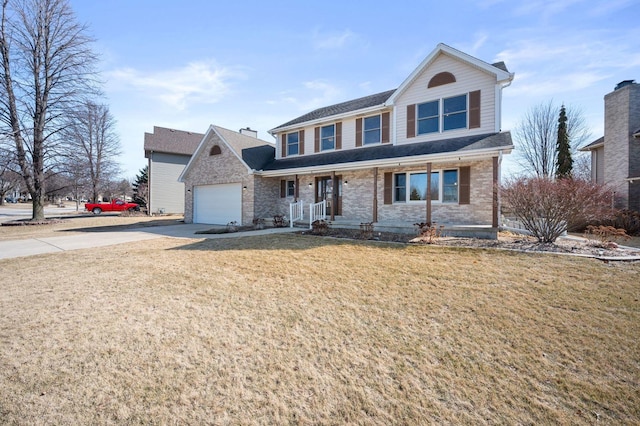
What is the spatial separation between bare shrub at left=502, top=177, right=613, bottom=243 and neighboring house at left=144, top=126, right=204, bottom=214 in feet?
95.5

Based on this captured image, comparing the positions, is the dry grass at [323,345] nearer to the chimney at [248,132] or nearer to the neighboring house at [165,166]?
the chimney at [248,132]

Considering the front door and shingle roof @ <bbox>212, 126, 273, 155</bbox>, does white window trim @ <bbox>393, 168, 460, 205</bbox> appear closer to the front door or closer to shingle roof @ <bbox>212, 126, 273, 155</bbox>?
the front door

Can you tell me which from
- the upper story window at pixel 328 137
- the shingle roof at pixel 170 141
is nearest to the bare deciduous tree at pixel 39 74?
the shingle roof at pixel 170 141

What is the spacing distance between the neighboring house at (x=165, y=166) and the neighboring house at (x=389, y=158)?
448 inches

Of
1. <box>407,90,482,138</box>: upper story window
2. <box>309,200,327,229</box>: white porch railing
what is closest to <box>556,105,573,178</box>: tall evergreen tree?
<box>407,90,482,138</box>: upper story window

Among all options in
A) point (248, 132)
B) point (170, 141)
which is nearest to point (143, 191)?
point (170, 141)

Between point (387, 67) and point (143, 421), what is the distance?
15242mm

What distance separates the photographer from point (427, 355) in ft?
11.5

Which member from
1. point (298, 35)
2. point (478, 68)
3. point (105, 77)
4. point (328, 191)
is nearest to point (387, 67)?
point (478, 68)

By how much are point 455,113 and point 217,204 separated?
14270 millimetres

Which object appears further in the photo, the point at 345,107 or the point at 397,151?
the point at 345,107

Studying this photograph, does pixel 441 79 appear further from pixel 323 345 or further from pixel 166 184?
pixel 166 184

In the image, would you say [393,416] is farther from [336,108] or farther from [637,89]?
[637,89]

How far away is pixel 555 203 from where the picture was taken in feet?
27.4
